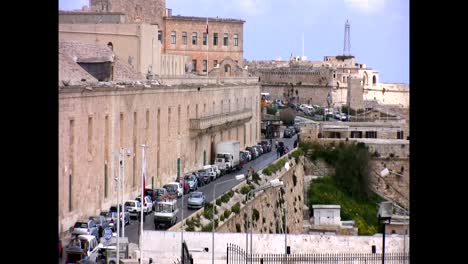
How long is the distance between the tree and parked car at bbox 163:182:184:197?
22.2 metres

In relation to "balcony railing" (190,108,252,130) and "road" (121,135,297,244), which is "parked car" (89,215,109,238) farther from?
"balcony railing" (190,108,252,130)

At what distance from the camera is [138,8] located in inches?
1631

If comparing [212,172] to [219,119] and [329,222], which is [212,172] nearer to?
[329,222]

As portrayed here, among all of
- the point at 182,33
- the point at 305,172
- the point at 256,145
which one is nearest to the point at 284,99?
the point at 182,33

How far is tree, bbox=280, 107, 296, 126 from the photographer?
44647 mm

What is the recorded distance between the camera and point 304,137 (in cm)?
3159

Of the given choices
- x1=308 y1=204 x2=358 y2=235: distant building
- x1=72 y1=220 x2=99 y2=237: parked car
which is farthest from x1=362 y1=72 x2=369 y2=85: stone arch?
x1=72 y1=220 x2=99 y2=237: parked car

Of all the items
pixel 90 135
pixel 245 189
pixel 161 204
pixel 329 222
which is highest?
pixel 90 135

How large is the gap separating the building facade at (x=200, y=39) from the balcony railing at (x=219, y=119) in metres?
8.10

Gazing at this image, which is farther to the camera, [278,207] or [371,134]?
[371,134]

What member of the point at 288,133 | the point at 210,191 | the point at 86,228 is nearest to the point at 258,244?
the point at 86,228

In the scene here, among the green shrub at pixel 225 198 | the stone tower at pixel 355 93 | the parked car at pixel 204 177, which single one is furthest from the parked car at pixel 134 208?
the stone tower at pixel 355 93

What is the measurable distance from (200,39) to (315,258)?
28.7 meters
